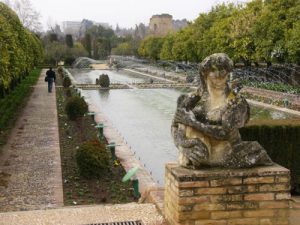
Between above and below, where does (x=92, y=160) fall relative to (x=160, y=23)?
below

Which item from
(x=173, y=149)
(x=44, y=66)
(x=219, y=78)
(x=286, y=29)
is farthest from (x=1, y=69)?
(x=44, y=66)

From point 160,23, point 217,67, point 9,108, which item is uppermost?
point 160,23

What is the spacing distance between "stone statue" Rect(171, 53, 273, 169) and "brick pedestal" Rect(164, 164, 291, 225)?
128 mm

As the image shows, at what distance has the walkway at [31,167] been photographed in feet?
25.0

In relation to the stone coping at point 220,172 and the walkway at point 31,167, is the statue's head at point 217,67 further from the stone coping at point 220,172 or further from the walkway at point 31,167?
the walkway at point 31,167

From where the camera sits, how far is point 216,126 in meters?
4.50

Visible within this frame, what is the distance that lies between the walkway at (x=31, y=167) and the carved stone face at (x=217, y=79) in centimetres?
375

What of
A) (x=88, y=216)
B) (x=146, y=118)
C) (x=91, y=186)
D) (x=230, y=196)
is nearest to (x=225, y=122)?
(x=230, y=196)

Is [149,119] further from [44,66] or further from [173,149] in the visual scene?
[44,66]

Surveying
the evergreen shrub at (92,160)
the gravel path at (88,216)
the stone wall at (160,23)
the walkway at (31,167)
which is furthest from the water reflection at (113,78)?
the stone wall at (160,23)

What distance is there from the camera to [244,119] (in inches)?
181

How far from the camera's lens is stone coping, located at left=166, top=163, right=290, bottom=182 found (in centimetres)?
437

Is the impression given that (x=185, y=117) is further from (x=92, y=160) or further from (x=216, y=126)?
(x=92, y=160)

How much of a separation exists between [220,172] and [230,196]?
0.24m
